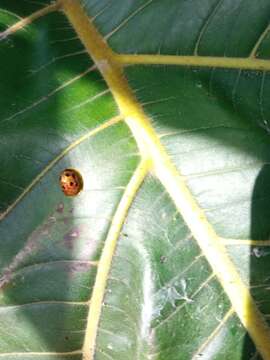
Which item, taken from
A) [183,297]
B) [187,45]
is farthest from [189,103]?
[183,297]

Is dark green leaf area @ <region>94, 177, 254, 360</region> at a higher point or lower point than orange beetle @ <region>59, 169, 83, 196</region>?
lower

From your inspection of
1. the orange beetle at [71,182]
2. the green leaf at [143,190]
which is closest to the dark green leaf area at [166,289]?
the green leaf at [143,190]

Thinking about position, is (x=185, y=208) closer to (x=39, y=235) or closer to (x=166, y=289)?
(x=166, y=289)

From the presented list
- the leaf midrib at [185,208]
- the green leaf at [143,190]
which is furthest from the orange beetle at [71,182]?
the leaf midrib at [185,208]

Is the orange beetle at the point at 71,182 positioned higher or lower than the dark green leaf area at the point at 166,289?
higher

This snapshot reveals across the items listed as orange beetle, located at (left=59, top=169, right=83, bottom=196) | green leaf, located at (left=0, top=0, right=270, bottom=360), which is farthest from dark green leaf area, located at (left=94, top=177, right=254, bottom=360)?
orange beetle, located at (left=59, top=169, right=83, bottom=196)

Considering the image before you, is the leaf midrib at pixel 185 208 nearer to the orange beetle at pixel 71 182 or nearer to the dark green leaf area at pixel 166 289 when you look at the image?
the dark green leaf area at pixel 166 289

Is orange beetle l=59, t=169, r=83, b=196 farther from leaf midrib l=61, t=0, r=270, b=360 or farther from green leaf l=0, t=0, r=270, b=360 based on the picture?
leaf midrib l=61, t=0, r=270, b=360

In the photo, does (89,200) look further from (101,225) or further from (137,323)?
(137,323)

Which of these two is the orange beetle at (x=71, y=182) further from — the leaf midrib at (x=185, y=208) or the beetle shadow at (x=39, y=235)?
the leaf midrib at (x=185, y=208)
